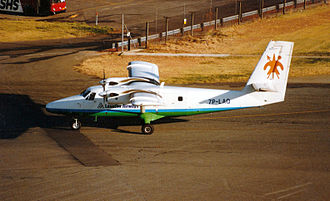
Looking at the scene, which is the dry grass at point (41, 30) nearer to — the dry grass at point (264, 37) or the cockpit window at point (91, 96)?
the dry grass at point (264, 37)

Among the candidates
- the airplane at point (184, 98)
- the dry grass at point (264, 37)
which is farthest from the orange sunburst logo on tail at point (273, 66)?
the dry grass at point (264, 37)

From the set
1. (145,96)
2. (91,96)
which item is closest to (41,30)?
(91,96)

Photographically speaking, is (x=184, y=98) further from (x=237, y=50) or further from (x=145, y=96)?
(x=237, y=50)

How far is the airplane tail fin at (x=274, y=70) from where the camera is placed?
28.6 meters

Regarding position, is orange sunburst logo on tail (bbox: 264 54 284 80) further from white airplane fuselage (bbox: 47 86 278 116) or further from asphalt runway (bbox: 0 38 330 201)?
asphalt runway (bbox: 0 38 330 201)

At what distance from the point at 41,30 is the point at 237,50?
3440cm

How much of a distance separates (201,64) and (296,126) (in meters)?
26.3

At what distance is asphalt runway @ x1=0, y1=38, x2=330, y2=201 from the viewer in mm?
20625

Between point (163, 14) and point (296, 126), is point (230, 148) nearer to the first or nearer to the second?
point (296, 126)

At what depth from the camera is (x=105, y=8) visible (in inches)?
3504

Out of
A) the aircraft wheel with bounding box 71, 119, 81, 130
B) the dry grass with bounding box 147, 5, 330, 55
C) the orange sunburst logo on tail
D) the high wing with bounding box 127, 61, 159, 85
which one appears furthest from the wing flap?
the dry grass with bounding box 147, 5, 330, 55

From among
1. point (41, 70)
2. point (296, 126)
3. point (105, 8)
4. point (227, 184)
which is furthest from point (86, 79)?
point (105, 8)

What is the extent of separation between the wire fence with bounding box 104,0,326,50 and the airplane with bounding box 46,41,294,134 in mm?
35187

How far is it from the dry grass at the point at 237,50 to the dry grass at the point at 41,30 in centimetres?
1684
